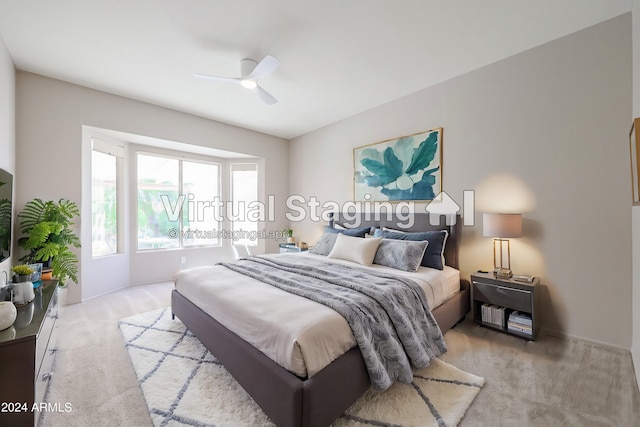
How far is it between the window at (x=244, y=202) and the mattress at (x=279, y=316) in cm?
283

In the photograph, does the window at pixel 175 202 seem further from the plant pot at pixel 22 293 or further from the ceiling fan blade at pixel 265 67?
the ceiling fan blade at pixel 265 67

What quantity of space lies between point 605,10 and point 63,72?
5.27 meters

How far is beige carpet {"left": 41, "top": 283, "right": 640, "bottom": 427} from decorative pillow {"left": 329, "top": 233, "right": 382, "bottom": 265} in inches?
43.0

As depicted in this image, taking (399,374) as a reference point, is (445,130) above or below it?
above

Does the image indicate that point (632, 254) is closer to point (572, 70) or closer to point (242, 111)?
point (572, 70)

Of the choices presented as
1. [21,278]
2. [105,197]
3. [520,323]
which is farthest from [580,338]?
[105,197]

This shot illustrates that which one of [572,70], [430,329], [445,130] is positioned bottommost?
[430,329]

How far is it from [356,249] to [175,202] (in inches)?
142

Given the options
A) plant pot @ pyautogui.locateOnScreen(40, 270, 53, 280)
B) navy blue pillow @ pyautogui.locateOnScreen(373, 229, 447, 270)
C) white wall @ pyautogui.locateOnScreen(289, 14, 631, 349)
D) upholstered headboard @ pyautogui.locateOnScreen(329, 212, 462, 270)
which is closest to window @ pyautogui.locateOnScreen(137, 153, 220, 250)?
plant pot @ pyautogui.locateOnScreen(40, 270, 53, 280)

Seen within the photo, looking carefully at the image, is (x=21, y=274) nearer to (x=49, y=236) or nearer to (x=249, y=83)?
(x=49, y=236)

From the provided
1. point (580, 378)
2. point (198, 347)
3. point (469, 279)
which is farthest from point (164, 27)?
point (580, 378)

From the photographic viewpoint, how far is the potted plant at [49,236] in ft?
9.03

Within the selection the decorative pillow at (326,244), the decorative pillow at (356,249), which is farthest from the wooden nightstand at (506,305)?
the decorative pillow at (326,244)

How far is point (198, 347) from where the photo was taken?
7.72ft
